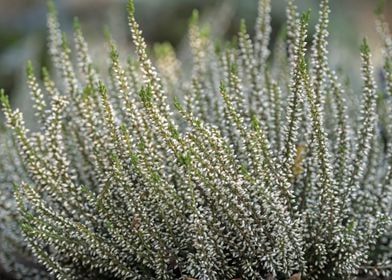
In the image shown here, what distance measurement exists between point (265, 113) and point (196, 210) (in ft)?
1.34

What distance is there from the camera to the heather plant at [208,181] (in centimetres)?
126

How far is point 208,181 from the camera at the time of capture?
123cm

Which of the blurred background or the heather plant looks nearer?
the heather plant

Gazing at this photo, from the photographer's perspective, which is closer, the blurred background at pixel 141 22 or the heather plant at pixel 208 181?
the heather plant at pixel 208 181

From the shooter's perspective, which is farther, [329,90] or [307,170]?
[329,90]

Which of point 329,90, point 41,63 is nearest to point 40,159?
point 329,90

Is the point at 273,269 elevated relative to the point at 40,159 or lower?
lower

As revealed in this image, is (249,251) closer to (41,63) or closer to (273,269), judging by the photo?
(273,269)

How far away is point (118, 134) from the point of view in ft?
4.52

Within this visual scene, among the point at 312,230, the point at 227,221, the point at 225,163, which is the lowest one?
the point at 312,230

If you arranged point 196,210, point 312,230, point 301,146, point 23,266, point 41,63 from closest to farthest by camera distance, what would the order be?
point 196,210
point 312,230
point 301,146
point 23,266
point 41,63

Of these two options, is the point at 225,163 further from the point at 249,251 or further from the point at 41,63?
the point at 41,63

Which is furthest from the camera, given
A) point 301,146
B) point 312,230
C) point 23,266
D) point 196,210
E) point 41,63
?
point 41,63

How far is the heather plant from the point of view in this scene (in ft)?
4.15
